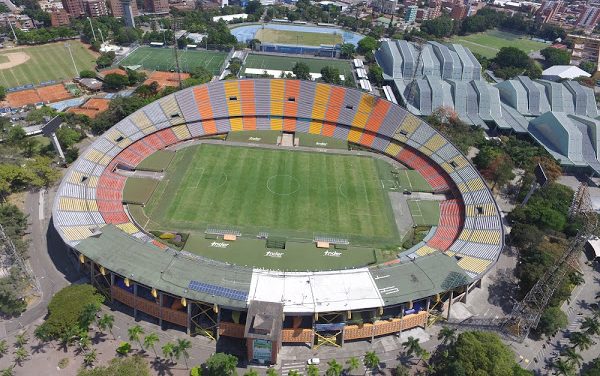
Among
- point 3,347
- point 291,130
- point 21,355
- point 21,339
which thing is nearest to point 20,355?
point 21,355

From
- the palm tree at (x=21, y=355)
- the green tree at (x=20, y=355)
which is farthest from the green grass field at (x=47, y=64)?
the palm tree at (x=21, y=355)

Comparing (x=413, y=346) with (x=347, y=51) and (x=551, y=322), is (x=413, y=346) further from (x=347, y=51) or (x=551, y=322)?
(x=347, y=51)

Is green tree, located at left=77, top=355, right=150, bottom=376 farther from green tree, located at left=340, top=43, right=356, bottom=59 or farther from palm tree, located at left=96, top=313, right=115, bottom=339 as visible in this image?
green tree, located at left=340, top=43, right=356, bottom=59

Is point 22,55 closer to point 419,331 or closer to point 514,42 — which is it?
point 419,331

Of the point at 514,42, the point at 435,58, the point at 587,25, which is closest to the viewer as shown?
the point at 435,58

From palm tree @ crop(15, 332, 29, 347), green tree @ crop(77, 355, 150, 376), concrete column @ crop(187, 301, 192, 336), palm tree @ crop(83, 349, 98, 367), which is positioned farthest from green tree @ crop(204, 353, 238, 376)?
palm tree @ crop(15, 332, 29, 347)

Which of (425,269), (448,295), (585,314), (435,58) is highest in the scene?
(435,58)

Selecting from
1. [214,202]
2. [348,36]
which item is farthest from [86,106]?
[348,36]
